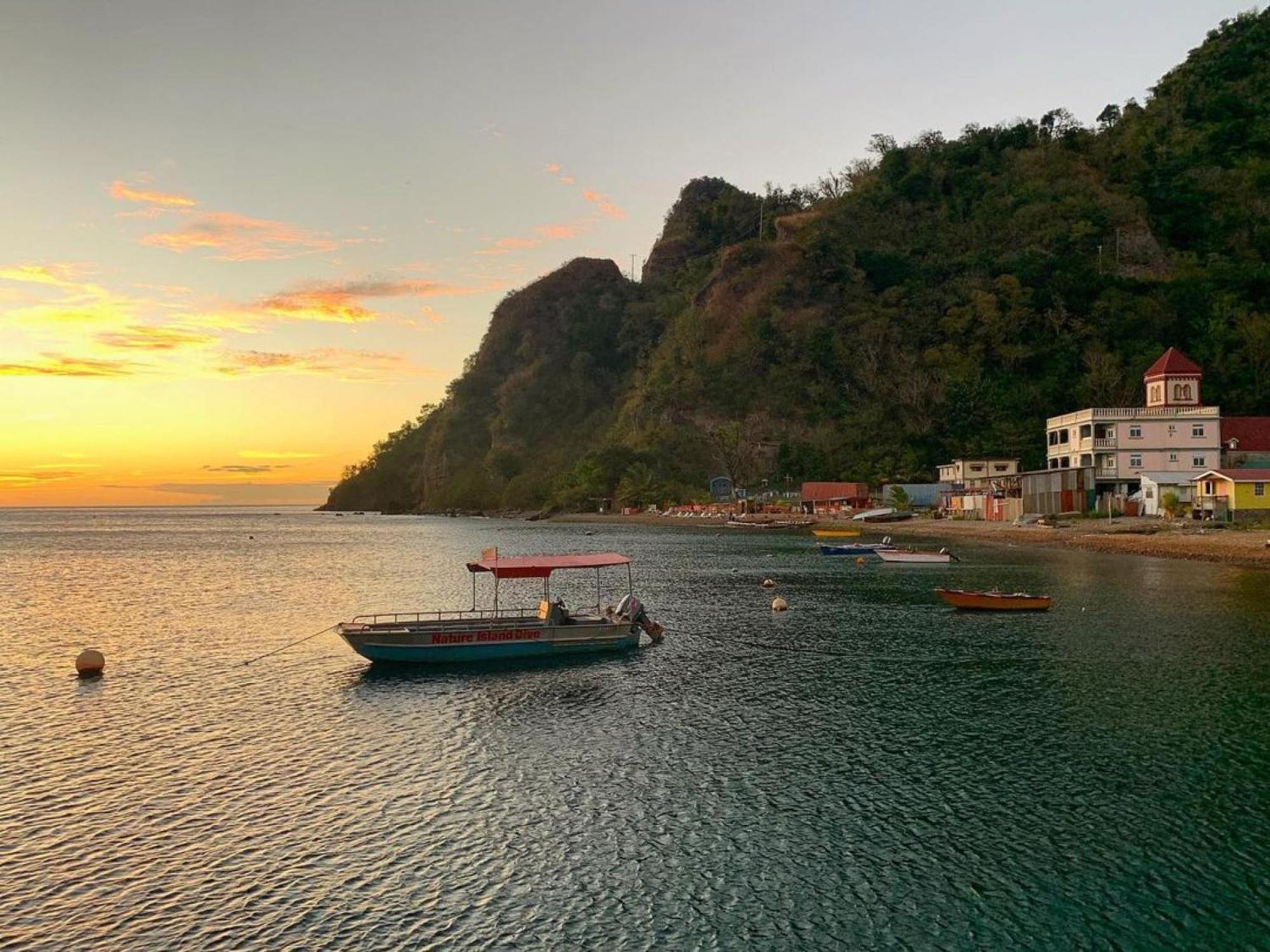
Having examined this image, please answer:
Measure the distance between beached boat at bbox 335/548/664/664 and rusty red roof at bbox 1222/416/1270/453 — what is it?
297 feet

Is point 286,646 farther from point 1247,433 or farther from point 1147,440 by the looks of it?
point 1247,433

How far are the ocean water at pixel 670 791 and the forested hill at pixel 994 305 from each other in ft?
354

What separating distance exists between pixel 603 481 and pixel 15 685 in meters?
160

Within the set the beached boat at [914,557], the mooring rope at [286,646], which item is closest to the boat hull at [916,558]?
the beached boat at [914,557]

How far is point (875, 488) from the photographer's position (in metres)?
146

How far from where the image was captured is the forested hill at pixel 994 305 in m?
144

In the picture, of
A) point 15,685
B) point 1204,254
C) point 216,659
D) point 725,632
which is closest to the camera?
point 15,685

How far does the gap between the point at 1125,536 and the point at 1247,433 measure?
35.0 meters

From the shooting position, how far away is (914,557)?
80.0 m

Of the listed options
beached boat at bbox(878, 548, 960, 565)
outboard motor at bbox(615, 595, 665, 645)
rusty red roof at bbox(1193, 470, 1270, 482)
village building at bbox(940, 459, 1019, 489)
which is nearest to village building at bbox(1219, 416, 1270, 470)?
rusty red roof at bbox(1193, 470, 1270, 482)

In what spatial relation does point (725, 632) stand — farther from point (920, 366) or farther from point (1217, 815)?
point (920, 366)

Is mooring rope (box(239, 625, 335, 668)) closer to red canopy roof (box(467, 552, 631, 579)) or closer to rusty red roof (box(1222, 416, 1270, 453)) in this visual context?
red canopy roof (box(467, 552, 631, 579))

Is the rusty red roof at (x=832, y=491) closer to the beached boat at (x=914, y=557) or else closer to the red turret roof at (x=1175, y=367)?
the red turret roof at (x=1175, y=367)

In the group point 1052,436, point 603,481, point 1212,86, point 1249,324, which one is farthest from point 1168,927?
point 1212,86
